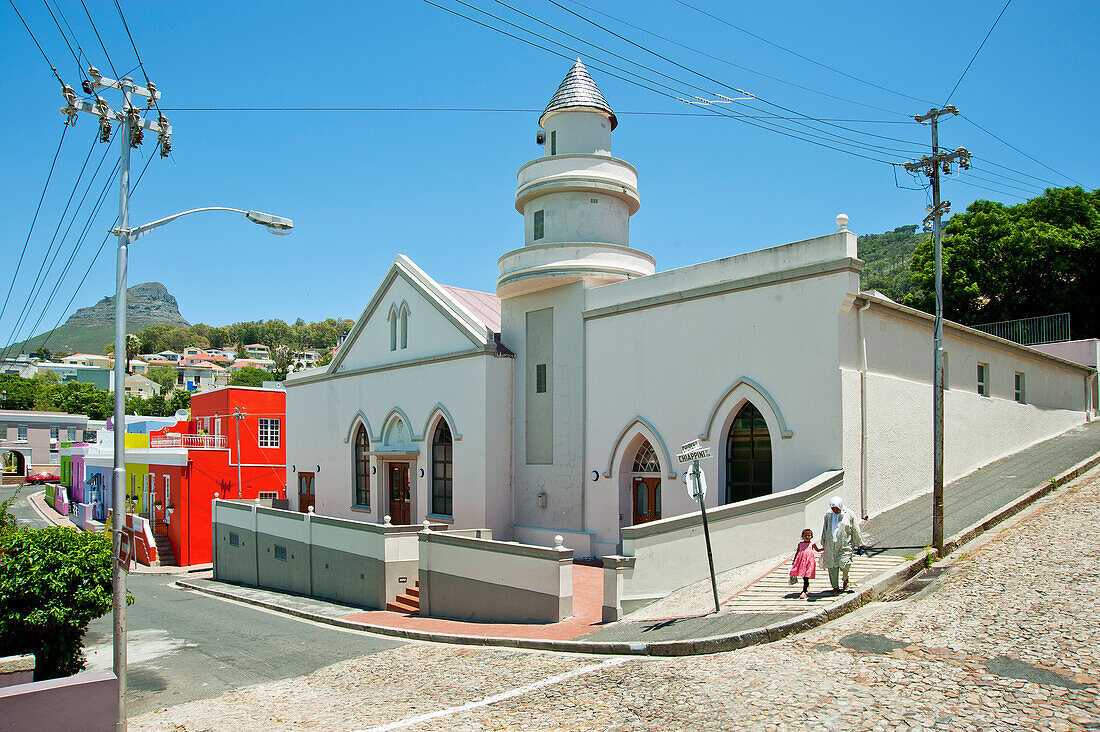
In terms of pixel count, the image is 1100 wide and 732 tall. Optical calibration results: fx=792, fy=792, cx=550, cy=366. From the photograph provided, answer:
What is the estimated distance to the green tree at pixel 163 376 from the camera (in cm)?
13512

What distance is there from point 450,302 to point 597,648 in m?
15.0

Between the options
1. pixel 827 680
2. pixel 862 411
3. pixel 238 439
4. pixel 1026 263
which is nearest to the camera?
pixel 827 680

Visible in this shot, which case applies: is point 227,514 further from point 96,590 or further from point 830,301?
point 830,301

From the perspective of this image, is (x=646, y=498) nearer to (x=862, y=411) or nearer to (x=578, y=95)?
(x=862, y=411)

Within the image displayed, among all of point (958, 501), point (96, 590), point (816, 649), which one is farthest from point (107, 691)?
point (958, 501)

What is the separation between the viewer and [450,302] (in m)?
24.6

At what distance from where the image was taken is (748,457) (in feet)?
54.4

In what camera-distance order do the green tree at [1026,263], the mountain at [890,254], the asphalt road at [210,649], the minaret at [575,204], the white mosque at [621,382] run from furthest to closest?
the mountain at [890,254] < the green tree at [1026,263] < the minaret at [575,204] < the white mosque at [621,382] < the asphalt road at [210,649]

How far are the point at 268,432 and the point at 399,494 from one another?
1537 cm

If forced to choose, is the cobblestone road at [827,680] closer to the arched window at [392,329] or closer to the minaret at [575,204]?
the minaret at [575,204]

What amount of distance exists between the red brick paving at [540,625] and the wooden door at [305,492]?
1363cm

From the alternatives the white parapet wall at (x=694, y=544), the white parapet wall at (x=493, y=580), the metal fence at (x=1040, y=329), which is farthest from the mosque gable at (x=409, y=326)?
the metal fence at (x=1040, y=329)

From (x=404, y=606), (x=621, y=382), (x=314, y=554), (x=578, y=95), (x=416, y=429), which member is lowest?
(x=404, y=606)

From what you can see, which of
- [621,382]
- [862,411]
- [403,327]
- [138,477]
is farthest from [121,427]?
[138,477]
